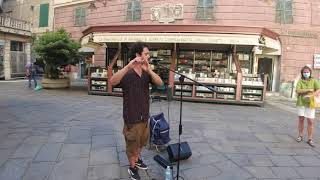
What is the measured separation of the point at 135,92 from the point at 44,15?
969 inches

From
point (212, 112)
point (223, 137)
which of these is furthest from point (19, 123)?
point (212, 112)

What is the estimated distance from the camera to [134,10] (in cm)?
2077

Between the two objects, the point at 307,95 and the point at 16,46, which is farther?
the point at 16,46

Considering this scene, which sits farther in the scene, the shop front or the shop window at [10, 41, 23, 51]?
the shop window at [10, 41, 23, 51]

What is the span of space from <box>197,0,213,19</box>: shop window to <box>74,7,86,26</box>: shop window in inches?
327

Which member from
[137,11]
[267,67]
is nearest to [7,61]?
[137,11]

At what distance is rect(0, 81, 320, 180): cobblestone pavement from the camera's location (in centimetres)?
487

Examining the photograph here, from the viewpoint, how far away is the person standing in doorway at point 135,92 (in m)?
4.33

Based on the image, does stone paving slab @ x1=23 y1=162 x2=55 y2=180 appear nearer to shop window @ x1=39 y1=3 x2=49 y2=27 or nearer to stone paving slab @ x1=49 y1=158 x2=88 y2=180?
stone paving slab @ x1=49 y1=158 x2=88 y2=180

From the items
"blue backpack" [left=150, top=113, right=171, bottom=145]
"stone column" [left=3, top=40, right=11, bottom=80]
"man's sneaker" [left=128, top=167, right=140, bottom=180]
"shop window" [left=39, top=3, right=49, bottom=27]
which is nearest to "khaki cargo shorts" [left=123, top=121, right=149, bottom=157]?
"man's sneaker" [left=128, top=167, right=140, bottom=180]

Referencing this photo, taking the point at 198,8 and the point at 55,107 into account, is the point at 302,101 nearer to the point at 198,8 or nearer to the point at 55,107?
the point at 55,107

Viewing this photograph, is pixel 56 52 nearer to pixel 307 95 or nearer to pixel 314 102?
pixel 307 95

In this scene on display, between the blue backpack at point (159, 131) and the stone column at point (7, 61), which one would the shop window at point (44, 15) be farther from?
the blue backpack at point (159, 131)

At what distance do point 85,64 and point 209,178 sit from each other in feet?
67.0
